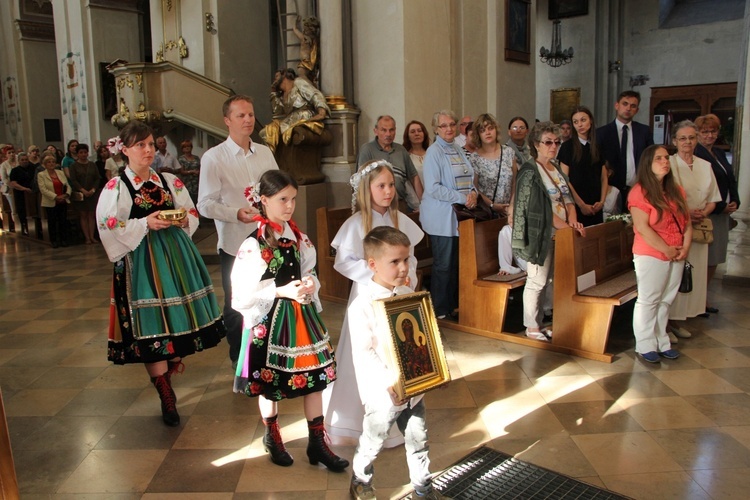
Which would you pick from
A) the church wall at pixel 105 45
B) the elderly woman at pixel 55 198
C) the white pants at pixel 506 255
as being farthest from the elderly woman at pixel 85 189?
the white pants at pixel 506 255

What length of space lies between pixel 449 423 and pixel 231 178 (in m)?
1.79

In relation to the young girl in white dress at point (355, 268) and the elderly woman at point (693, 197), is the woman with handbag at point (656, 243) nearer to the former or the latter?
the elderly woman at point (693, 197)

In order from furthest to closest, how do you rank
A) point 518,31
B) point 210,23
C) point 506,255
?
point 210,23 → point 518,31 → point 506,255

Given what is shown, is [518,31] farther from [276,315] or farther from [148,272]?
[276,315]

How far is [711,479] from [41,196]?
32.9 feet

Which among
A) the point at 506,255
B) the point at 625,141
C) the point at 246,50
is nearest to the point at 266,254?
the point at 506,255

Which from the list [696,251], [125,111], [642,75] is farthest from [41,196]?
[642,75]

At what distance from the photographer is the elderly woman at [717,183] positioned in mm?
5172

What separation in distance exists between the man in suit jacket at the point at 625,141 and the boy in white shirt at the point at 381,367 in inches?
140

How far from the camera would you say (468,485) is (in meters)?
2.69

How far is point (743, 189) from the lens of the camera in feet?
21.4

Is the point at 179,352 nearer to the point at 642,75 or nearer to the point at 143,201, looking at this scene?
the point at 143,201

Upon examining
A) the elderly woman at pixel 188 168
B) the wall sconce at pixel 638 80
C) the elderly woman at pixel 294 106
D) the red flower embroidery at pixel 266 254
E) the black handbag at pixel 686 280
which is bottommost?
the black handbag at pixel 686 280

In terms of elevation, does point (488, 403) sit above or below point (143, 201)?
below
